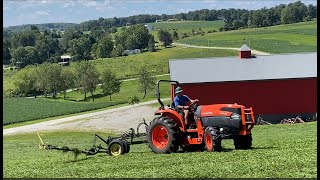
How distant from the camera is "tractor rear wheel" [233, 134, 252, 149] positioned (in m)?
14.7

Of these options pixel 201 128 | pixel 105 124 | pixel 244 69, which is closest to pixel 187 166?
pixel 201 128

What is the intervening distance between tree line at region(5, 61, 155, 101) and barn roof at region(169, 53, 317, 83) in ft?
137

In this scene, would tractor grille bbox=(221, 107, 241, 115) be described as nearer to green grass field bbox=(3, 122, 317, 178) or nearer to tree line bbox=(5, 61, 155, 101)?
green grass field bbox=(3, 122, 317, 178)

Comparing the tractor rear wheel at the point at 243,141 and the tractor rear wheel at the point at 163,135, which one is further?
the tractor rear wheel at the point at 243,141

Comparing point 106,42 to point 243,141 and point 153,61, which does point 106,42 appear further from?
point 243,141

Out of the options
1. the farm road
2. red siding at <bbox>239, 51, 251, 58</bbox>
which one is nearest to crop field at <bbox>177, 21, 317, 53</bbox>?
the farm road

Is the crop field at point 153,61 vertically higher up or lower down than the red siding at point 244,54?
lower down

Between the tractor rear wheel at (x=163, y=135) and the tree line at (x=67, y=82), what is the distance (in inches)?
2605

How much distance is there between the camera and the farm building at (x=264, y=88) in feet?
121

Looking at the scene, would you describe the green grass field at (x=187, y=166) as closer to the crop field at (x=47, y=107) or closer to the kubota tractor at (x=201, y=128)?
the kubota tractor at (x=201, y=128)

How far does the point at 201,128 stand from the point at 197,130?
0.54ft

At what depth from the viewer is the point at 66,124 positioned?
155ft

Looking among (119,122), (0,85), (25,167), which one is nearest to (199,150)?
(25,167)

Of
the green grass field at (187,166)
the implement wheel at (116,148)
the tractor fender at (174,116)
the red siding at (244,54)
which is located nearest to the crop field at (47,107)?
the red siding at (244,54)
